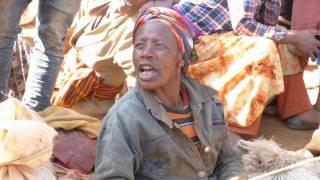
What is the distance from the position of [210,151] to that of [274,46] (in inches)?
54.6

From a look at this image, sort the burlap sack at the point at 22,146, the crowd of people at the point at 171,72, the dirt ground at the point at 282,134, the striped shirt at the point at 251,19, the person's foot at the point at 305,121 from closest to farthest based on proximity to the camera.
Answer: the burlap sack at the point at 22,146 < the crowd of people at the point at 171,72 < the striped shirt at the point at 251,19 < the dirt ground at the point at 282,134 < the person's foot at the point at 305,121

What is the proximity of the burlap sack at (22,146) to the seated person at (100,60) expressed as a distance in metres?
1.56

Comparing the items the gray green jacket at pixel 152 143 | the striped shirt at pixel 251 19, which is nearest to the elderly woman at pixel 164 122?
the gray green jacket at pixel 152 143

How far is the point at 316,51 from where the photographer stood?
3.85m

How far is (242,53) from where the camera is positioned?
3.70m

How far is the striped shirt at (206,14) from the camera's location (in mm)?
3900

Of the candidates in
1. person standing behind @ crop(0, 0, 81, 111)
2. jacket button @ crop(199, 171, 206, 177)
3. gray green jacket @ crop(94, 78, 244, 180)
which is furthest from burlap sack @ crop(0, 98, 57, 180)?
person standing behind @ crop(0, 0, 81, 111)

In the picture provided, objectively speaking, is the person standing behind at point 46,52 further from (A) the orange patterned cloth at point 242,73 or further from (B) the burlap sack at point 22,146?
(A) the orange patterned cloth at point 242,73

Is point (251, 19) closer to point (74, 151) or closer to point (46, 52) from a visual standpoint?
point (46, 52)

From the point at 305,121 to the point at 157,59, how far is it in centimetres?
191

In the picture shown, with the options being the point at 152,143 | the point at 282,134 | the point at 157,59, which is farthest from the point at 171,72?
the point at 282,134

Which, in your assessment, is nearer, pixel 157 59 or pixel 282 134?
pixel 157 59

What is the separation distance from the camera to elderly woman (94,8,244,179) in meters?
2.29

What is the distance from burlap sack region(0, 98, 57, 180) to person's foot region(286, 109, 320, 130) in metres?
2.13
